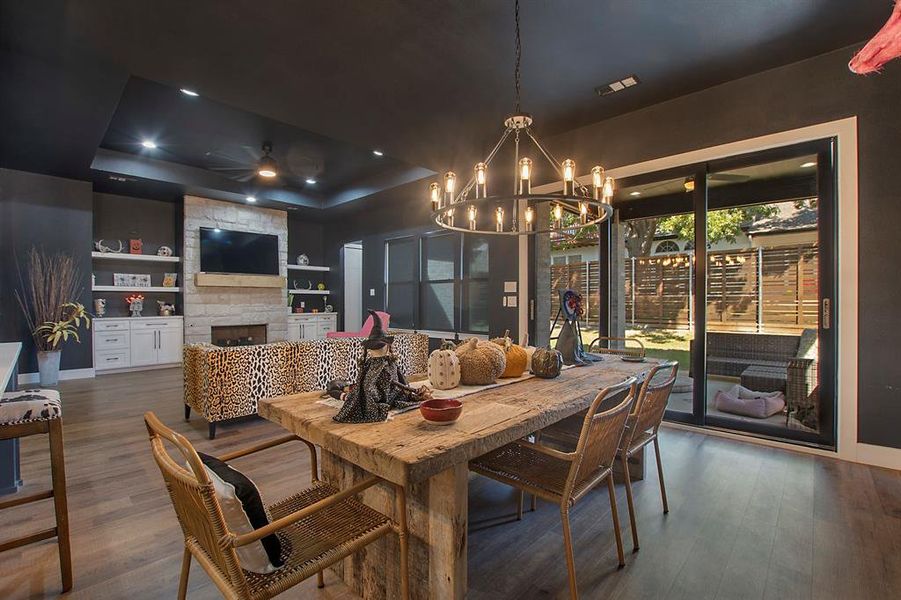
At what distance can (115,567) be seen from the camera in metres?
1.75

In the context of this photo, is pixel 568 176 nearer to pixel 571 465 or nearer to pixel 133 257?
pixel 571 465

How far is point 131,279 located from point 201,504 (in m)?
7.38

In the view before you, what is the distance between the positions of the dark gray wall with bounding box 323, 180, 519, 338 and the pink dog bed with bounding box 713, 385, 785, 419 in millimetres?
2143

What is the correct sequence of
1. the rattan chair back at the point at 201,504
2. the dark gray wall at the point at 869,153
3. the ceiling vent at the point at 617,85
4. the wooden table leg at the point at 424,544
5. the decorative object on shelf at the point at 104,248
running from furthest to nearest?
the decorative object on shelf at the point at 104,248, the ceiling vent at the point at 617,85, the dark gray wall at the point at 869,153, the wooden table leg at the point at 424,544, the rattan chair back at the point at 201,504

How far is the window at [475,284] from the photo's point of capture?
19.8 ft

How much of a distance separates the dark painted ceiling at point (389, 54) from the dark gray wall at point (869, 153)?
19 centimetres

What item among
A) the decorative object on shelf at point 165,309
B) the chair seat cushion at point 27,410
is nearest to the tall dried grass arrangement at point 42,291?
the decorative object on shelf at point 165,309

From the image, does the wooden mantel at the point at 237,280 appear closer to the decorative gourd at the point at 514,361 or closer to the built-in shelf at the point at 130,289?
the built-in shelf at the point at 130,289

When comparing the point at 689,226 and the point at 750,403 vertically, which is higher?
the point at 689,226

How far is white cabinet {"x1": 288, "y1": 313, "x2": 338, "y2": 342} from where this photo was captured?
8.17 m

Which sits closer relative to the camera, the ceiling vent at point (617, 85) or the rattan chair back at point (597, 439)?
the rattan chair back at point (597, 439)

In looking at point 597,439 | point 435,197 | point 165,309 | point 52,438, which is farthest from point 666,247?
point 165,309

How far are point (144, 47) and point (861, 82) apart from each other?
486 centimetres

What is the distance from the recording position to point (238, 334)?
722cm
